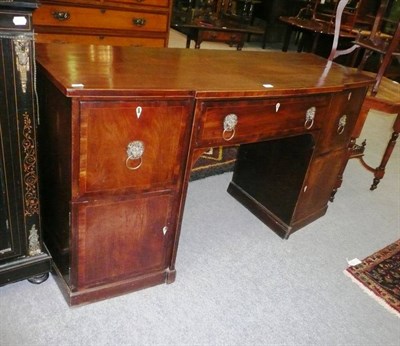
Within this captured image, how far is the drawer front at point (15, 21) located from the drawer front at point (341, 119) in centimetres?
140

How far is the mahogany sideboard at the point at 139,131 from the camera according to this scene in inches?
50.3

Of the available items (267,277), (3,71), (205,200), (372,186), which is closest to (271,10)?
(372,186)

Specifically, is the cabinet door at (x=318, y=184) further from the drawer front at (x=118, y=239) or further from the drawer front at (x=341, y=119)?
the drawer front at (x=118, y=239)

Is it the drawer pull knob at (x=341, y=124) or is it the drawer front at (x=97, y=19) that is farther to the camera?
the drawer front at (x=97, y=19)

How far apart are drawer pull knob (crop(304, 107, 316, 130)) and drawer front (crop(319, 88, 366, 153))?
0.16 m

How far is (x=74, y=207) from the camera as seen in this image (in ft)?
4.45

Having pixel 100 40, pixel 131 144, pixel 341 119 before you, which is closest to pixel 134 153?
pixel 131 144

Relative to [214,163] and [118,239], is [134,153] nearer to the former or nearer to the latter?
[118,239]

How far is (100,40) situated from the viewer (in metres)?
3.04

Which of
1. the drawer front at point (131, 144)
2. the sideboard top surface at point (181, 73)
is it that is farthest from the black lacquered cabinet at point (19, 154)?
the drawer front at point (131, 144)

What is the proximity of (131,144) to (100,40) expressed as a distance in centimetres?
201

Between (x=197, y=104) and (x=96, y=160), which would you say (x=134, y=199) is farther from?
(x=197, y=104)

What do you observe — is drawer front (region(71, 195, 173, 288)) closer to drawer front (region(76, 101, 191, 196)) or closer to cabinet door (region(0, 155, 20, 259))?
drawer front (region(76, 101, 191, 196))

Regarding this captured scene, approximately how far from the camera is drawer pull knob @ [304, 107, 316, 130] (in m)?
1.81
